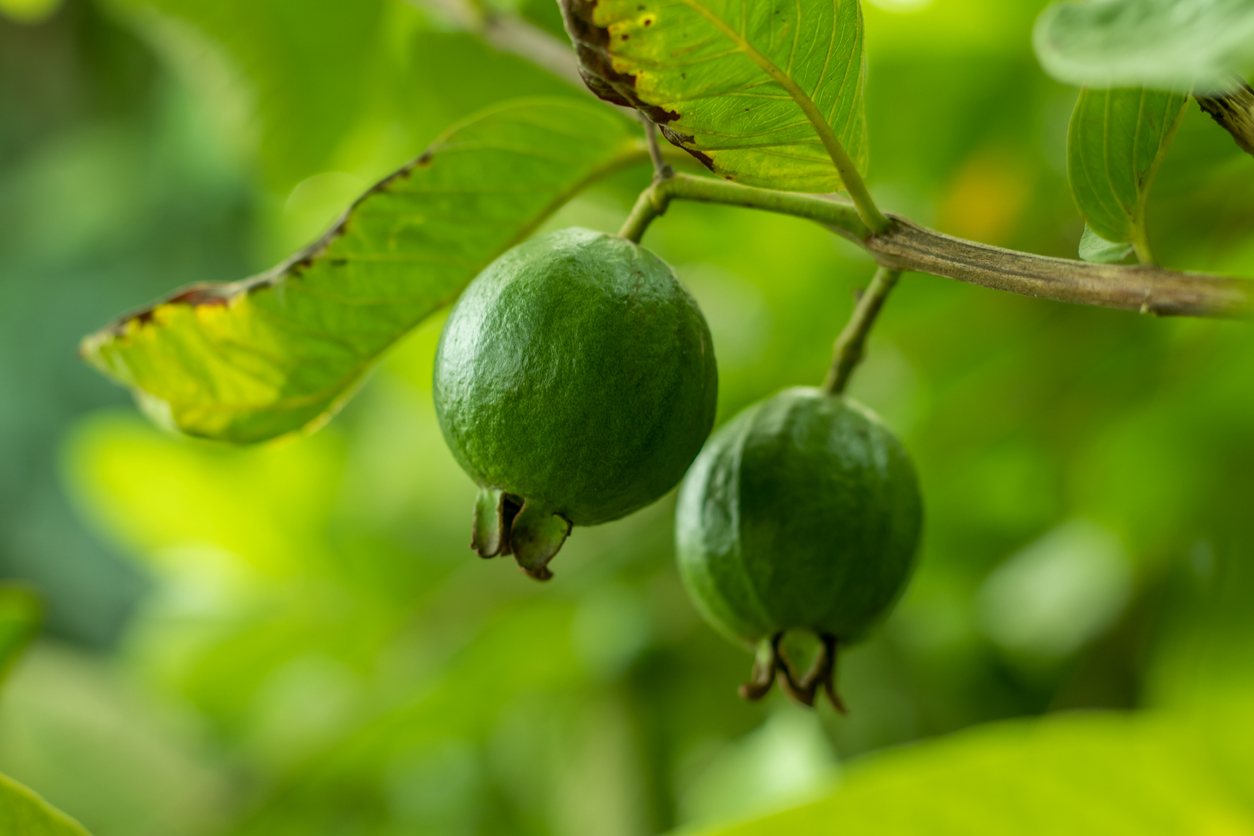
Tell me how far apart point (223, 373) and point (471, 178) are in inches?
9.6

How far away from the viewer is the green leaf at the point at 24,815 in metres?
0.63

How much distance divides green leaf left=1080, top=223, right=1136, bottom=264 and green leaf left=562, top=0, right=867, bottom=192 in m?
0.17

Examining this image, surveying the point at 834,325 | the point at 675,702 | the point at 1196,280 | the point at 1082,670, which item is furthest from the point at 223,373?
the point at 1082,670

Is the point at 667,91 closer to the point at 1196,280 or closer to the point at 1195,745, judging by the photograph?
the point at 1196,280

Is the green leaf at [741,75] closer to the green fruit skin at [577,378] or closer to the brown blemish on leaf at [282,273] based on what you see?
the green fruit skin at [577,378]

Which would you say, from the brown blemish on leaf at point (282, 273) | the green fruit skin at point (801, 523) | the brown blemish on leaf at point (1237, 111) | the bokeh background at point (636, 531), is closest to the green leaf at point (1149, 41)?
the brown blemish on leaf at point (1237, 111)

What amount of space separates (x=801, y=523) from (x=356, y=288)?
1.18ft

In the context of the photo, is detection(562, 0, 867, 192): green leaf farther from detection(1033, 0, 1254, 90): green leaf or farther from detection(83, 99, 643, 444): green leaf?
detection(83, 99, 643, 444): green leaf

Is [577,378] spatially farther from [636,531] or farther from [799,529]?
[636,531]

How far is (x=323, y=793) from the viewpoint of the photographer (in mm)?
1771

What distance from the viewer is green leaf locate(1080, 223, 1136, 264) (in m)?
0.64

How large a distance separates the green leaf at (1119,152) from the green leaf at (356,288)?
338 mm

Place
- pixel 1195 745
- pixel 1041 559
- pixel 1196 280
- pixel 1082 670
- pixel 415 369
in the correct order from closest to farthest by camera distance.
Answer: pixel 1196 280
pixel 1195 745
pixel 1082 670
pixel 1041 559
pixel 415 369

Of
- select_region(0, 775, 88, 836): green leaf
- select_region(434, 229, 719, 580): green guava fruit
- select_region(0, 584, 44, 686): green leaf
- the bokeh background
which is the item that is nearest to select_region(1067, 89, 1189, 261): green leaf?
select_region(434, 229, 719, 580): green guava fruit
